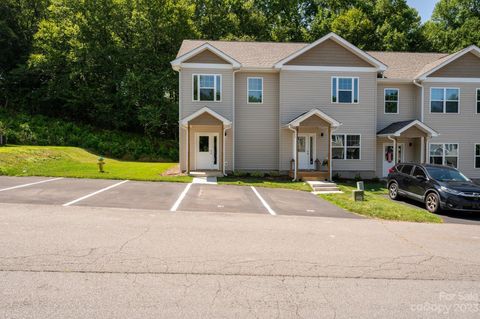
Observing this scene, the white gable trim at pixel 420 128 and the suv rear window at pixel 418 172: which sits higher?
the white gable trim at pixel 420 128

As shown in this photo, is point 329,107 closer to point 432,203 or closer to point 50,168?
point 432,203

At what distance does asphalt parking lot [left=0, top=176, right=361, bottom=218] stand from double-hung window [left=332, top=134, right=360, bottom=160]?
21.9ft

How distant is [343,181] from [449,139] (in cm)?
818

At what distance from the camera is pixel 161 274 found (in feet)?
16.5

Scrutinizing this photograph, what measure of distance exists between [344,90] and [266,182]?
8.17 meters

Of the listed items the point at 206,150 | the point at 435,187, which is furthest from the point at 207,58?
the point at 435,187

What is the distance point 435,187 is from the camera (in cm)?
1276

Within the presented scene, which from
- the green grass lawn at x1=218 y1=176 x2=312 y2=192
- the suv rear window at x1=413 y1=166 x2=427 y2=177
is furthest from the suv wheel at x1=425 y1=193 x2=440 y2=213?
the green grass lawn at x1=218 y1=176 x2=312 y2=192

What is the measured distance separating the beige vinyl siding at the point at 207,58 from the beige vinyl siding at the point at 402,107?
10601 millimetres

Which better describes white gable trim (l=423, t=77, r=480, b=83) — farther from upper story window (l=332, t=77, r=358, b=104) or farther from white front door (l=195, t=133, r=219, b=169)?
white front door (l=195, t=133, r=219, b=169)

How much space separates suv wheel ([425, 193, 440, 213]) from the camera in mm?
12469

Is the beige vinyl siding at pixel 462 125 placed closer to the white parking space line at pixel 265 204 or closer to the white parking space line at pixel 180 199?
the white parking space line at pixel 265 204

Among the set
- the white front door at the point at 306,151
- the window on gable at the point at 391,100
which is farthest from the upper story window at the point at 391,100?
the white front door at the point at 306,151

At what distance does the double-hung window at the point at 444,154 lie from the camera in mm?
22172
